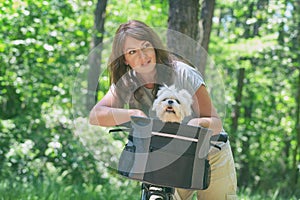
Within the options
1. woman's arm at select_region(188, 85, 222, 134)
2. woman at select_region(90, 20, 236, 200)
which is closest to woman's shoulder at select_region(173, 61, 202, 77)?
woman at select_region(90, 20, 236, 200)

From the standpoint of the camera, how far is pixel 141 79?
249 cm

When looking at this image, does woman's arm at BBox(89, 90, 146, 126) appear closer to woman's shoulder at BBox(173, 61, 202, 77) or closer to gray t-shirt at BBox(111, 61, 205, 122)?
gray t-shirt at BBox(111, 61, 205, 122)

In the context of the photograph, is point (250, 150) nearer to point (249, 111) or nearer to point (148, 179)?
point (249, 111)

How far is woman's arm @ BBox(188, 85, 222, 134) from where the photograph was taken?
7.82 feet

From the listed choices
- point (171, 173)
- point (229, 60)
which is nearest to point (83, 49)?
point (229, 60)

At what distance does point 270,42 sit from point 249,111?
5015 millimetres

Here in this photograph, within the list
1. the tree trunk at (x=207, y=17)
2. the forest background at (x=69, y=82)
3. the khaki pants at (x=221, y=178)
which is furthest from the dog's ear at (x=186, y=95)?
the tree trunk at (x=207, y=17)

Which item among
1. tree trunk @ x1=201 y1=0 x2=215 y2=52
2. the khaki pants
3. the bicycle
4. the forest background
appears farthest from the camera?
tree trunk @ x1=201 y1=0 x2=215 y2=52

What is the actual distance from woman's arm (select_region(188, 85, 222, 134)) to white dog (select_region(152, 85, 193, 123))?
3.8 inches

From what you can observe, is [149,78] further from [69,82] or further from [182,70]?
[69,82]

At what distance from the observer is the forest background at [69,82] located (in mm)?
5715

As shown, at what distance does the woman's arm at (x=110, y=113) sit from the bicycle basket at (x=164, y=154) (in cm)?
5

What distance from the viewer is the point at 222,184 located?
116 inches

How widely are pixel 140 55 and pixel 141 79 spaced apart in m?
0.14
